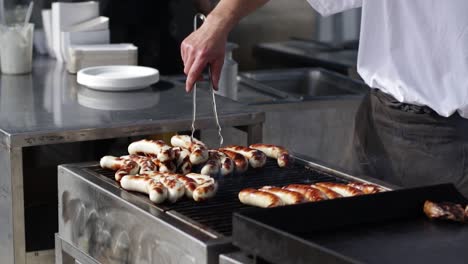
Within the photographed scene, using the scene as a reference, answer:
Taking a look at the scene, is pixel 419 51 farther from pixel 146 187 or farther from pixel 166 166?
pixel 146 187

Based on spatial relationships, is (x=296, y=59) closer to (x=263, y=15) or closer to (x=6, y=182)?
(x=263, y=15)

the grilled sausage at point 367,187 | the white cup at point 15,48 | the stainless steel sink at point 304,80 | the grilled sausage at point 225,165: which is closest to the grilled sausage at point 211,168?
the grilled sausage at point 225,165

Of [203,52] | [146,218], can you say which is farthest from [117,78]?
[146,218]

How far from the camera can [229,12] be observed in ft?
9.06

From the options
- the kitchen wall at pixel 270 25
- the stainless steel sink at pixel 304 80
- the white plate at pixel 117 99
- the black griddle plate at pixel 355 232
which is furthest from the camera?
the kitchen wall at pixel 270 25

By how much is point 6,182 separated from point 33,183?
1.83ft

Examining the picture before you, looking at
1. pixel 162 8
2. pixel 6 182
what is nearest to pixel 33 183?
pixel 6 182

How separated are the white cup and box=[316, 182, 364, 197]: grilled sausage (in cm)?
225

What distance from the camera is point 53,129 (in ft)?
10.0

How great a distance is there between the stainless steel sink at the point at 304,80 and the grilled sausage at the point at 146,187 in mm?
2361

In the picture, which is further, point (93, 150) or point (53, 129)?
point (93, 150)

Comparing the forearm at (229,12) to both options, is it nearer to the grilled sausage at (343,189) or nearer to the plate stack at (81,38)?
the grilled sausage at (343,189)

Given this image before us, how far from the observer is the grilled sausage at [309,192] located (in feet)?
7.04

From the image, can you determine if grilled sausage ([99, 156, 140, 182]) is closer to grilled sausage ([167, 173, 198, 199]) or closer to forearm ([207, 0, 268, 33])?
grilled sausage ([167, 173, 198, 199])
